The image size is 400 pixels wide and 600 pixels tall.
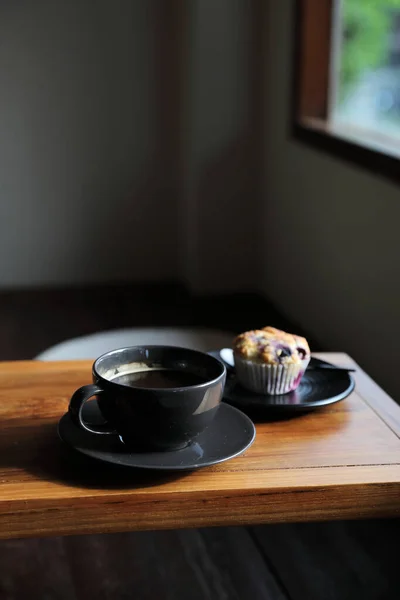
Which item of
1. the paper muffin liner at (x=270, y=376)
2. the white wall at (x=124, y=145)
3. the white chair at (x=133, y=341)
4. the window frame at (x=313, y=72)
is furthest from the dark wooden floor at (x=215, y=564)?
the white wall at (x=124, y=145)

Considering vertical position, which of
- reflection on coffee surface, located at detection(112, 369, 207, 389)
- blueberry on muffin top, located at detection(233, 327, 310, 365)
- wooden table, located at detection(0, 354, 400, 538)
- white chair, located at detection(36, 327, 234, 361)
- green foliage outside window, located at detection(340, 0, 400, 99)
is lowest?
white chair, located at detection(36, 327, 234, 361)

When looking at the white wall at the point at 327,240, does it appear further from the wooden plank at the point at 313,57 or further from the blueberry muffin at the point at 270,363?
the blueberry muffin at the point at 270,363

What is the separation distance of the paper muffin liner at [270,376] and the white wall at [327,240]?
1.23 m

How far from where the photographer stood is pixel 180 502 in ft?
2.54

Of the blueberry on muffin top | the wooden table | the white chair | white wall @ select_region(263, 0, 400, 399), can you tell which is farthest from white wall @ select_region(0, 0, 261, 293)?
the wooden table

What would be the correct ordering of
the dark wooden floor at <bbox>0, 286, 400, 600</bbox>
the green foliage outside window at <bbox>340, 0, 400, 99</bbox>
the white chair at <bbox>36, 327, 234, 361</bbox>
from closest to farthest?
the dark wooden floor at <bbox>0, 286, 400, 600</bbox>, the white chair at <bbox>36, 327, 234, 361</bbox>, the green foliage outside window at <bbox>340, 0, 400, 99</bbox>

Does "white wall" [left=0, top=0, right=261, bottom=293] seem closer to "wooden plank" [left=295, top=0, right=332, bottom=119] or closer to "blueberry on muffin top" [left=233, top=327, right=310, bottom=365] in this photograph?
"wooden plank" [left=295, top=0, right=332, bottom=119]

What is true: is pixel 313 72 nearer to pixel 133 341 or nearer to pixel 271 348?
pixel 133 341

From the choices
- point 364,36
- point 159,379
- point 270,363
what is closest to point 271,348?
point 270,363

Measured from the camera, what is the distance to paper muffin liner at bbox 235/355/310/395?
979mm

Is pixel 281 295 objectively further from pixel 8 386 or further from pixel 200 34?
pixel 8 386

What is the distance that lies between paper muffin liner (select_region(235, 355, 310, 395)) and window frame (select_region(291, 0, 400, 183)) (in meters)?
1.72

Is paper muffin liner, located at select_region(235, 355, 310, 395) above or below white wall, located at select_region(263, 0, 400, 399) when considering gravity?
above

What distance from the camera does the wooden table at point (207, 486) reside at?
761 mm
